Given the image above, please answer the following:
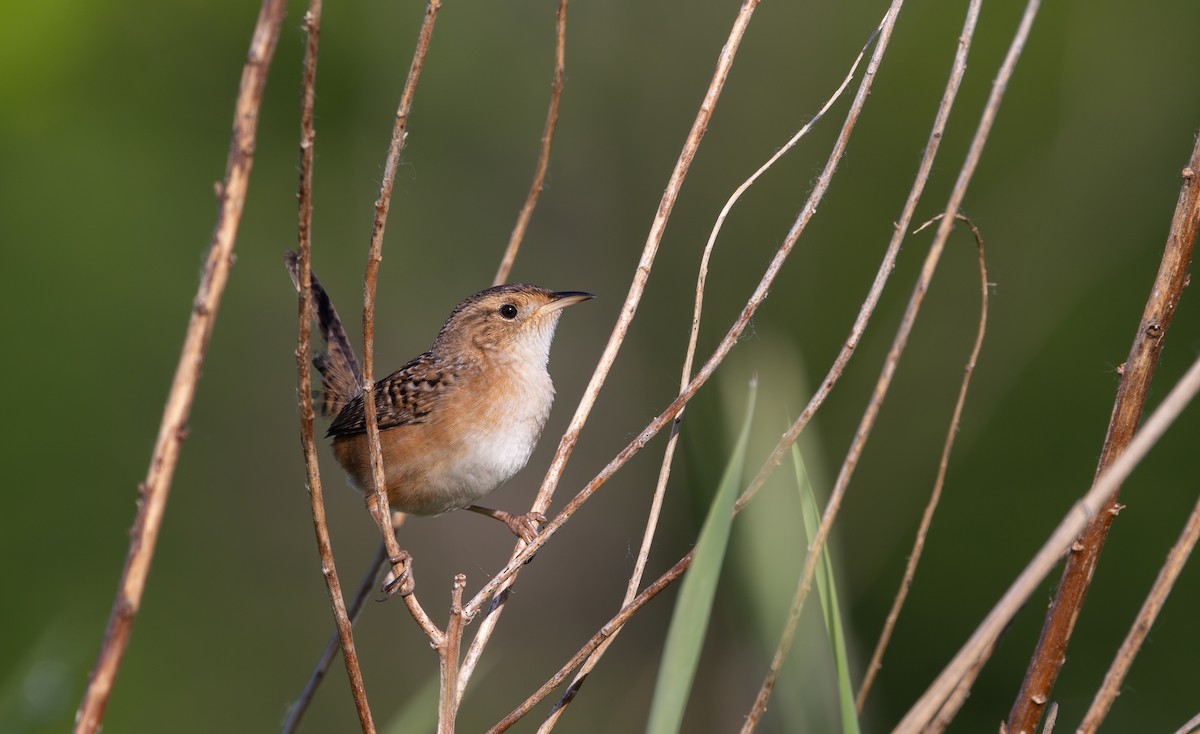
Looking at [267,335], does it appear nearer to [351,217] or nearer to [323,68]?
[351,217]

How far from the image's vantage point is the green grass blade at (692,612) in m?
1.59

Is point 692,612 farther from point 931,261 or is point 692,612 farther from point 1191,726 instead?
point 1191,726

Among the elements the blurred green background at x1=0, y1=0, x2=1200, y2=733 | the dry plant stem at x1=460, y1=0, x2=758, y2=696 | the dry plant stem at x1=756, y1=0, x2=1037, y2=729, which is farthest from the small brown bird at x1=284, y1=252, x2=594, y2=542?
the blurred green background at x1=0, y1=0, x2=1200, y2=733

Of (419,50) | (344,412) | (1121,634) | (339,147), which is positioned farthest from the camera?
(339,147)

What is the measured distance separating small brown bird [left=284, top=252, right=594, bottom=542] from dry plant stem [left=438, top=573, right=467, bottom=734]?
130 cm

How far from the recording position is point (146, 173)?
430 inches

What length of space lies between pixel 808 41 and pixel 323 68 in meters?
5.12

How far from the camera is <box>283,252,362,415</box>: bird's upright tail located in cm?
450

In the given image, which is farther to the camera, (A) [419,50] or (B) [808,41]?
(B) [808,41]

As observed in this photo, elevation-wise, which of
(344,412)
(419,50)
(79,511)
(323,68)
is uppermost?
(323,68)

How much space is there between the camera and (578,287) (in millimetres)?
12336

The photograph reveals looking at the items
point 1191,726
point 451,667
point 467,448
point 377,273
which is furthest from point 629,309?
point 467,448

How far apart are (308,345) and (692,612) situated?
762 millimetres

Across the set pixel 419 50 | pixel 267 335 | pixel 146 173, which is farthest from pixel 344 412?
pixel 267 335
